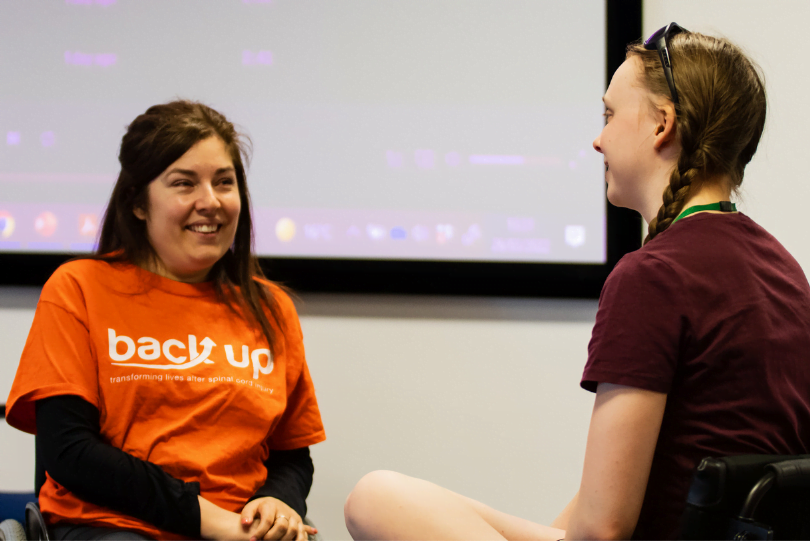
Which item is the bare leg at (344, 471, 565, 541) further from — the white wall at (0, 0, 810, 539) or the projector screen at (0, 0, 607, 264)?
the projector screen at (0, 0, 607, 264)

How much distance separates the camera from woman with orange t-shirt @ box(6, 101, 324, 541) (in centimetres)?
107

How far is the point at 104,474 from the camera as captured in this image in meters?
1.05

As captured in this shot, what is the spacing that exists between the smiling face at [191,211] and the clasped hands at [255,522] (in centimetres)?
48

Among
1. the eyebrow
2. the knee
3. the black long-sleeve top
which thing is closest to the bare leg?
the knee

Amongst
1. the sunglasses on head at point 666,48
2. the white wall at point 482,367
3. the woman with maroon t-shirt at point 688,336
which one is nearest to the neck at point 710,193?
the woman with maroon t-shirt at point 688,336

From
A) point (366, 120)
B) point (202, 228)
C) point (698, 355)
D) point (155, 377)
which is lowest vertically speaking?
point (155, 377)

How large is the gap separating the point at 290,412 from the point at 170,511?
0.34 meters

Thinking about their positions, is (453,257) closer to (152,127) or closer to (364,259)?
(364,259)

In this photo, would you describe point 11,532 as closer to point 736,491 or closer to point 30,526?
point 30,526

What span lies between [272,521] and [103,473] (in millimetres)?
311

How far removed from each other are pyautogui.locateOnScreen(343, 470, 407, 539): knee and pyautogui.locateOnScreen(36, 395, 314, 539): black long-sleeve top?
330mm

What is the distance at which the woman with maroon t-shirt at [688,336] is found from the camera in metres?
0.72

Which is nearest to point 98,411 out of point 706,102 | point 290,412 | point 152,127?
point 290,412

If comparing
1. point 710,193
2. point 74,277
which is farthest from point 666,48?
point 74,277
